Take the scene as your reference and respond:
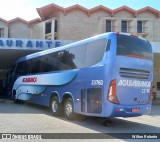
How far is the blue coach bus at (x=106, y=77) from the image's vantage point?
9.85m

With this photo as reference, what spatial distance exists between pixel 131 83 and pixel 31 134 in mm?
3901

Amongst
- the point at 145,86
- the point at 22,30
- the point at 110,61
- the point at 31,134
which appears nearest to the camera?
the point at 31,134

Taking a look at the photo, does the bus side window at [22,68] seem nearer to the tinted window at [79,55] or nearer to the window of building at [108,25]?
the tinted window at [79,55]

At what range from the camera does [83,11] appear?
43750 mm

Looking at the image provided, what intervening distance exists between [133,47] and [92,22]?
112 feet

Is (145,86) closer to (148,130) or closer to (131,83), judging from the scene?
(131,83)

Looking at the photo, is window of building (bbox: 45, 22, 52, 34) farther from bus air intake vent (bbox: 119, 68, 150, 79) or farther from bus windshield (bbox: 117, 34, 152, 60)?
bus air intake vent (bbox: 119, 68, 150, 79)

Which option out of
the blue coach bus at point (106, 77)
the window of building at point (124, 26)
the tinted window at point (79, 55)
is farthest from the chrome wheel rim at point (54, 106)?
the window of building at point (124, 26)

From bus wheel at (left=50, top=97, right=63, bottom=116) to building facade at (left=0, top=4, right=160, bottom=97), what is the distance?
2928cm

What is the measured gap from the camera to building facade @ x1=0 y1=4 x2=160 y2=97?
4275 cm

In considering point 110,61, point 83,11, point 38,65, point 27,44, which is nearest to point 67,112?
point 110,61

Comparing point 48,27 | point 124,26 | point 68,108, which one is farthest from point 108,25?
point 68,108

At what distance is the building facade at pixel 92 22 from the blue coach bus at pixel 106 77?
30259mm

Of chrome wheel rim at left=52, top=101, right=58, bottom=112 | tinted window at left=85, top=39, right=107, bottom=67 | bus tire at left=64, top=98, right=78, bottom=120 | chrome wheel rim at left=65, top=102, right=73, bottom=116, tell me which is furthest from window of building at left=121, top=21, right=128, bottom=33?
tinted window at left=85, top=39, right=107, bottom=67
